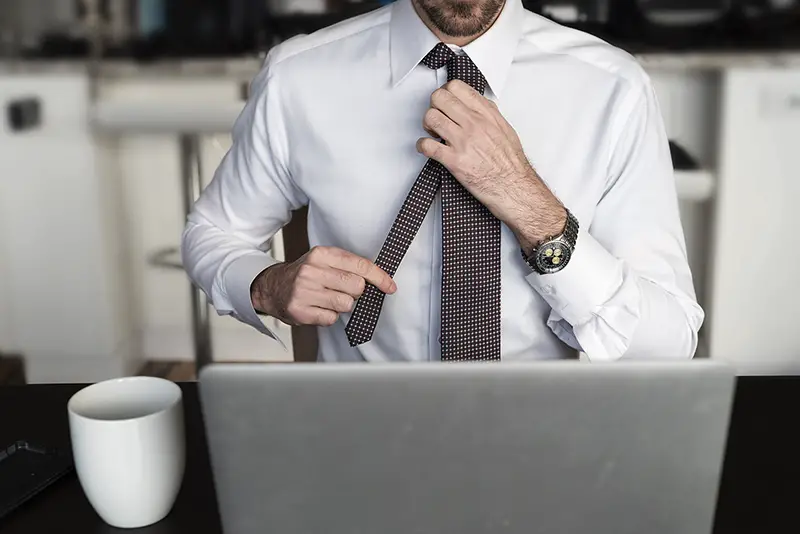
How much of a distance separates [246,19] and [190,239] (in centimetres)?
165

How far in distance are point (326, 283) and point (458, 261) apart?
7.9 inches

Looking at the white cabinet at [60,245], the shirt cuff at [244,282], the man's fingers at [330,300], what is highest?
the man's fingers at [330,300]

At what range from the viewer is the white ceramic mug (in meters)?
0.76

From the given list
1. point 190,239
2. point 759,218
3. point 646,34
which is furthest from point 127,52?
point 759,218

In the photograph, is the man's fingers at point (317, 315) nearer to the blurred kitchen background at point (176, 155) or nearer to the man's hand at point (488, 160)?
the man's hand at point (488, 160)

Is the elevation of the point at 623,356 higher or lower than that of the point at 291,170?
lower

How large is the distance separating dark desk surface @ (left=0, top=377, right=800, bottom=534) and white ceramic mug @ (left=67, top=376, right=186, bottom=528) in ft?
0.06

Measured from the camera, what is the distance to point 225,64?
2762mm

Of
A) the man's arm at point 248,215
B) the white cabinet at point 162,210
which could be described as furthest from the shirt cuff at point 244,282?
the white cabinet at point 162,210

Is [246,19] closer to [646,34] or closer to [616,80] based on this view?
[646,34]

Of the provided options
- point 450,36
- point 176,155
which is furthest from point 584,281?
point 176,155

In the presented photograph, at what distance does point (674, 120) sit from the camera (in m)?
2.72

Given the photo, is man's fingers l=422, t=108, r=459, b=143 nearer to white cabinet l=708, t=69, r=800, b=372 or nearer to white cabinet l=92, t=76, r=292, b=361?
white cabinet l=92, t=76, r=292, b=361

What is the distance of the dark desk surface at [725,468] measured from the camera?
783 mm
